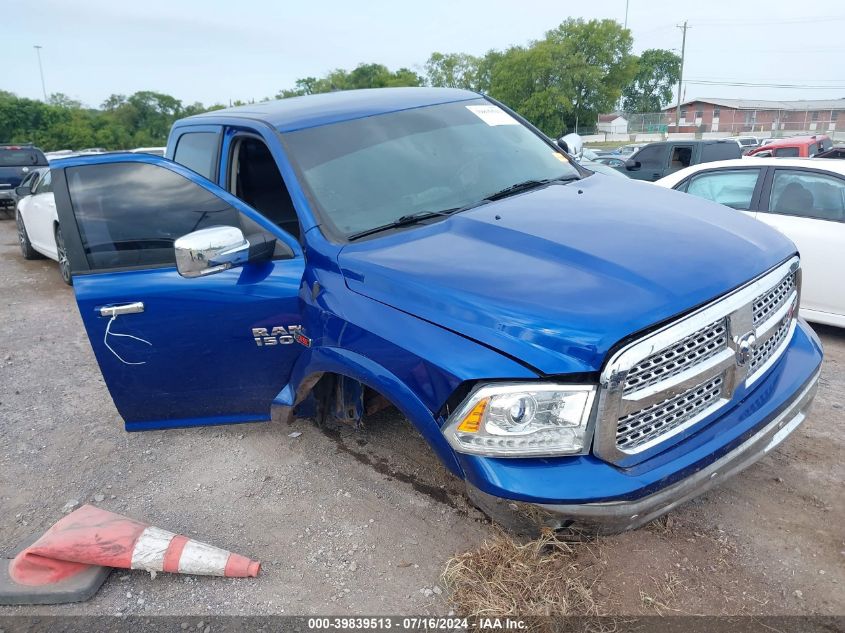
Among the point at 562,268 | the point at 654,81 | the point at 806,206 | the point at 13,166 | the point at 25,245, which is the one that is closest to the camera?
the point at 562,268

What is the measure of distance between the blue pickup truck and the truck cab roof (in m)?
0.03

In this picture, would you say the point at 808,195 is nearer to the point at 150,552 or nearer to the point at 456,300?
the point at 456,300

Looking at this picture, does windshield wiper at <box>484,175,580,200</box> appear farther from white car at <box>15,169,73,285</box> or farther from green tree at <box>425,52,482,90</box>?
green tree at <box>425,52,482,90</box>

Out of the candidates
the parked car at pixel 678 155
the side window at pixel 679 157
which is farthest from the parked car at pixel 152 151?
the side window at pixel 679 157

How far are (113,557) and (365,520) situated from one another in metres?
1.09

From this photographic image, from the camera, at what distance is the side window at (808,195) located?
4.97m

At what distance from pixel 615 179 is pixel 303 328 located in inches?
77.3

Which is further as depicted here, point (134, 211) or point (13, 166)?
point (13, 166)

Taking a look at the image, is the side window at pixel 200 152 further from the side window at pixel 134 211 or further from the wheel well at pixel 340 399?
the wheel well at pixel 340 399

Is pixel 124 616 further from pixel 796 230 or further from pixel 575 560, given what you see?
pixel 796 230

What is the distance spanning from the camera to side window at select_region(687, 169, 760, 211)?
5.50 meters

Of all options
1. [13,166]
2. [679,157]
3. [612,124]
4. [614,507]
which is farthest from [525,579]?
[612,124]

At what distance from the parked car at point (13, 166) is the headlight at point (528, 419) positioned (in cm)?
1640

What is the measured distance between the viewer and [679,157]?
11922 mm
